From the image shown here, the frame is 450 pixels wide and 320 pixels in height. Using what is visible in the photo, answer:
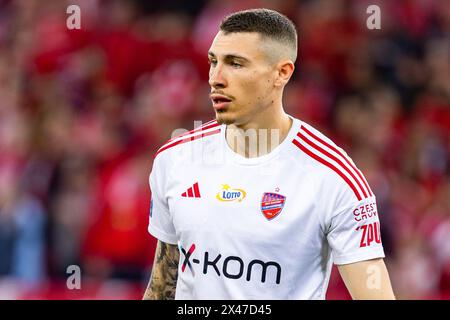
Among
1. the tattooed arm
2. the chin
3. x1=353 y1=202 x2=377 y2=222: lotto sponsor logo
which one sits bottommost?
the tattooed arm

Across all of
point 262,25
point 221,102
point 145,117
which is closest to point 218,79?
point 221,102

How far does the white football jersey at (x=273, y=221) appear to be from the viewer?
12.8 ft

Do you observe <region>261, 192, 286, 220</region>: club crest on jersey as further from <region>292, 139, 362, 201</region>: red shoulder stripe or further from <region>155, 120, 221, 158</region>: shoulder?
<region>155, 120, 221, 158</region>: shoulder

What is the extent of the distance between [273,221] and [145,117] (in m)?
4.70

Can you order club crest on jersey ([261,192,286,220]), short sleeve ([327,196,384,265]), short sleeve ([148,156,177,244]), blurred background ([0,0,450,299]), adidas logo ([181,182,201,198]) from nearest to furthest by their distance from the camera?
short sleeve ([327,196,384,265]) → club crest on jersey ([261,192,286,220]) → adidas logo ([181,182,201,198]) → short sleeve ([148,156,177,244]) → blurred background ([0,0,450,299])

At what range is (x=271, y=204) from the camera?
3973 millimetres

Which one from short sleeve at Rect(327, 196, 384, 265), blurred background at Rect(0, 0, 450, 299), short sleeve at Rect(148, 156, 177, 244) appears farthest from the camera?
blurred background at Rect(0, 0, 450, 299)

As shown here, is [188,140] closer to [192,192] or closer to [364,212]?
[192,192]

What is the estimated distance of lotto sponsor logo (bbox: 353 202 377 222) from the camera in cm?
386

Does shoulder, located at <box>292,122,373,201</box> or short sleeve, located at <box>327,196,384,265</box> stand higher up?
shoulder, located at <box>292,122,373,201</box>

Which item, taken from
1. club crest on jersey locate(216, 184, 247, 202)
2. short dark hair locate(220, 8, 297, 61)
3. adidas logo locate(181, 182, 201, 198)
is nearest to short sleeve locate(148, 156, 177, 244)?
adidas logo locate(181, 182, 201, 198)

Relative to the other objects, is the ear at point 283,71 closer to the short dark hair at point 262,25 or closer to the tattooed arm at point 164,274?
the short dark hair at point 262,25

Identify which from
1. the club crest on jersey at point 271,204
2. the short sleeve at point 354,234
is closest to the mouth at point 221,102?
the club crest on jersey at point 271,204
